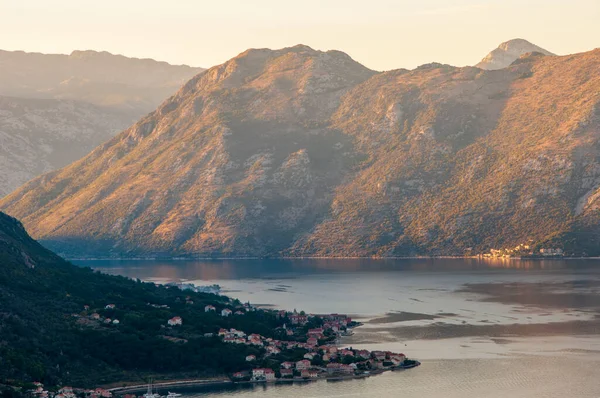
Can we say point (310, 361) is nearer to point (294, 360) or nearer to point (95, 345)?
point (294, 360)

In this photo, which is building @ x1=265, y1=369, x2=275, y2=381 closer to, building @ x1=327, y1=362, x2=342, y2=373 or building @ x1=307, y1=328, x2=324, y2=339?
building @ x1=327, y1=362, x2=342, y2=373

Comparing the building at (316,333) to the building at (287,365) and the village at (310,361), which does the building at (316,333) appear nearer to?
the village at (310,361)

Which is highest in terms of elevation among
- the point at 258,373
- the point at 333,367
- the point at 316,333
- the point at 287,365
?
the point at 316,333

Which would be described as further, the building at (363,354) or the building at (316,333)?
the building at (316,333)

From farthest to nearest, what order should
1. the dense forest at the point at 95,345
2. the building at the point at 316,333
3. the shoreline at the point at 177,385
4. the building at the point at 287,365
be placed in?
the building at the point at 316,333
the building at the point at 287,365
the dense forest at the point at 95,345
the shoreline at the point at 177,385

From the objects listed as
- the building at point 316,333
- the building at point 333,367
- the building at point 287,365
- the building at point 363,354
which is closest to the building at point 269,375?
the building at point 287,365

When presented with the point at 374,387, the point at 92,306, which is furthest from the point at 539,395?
the point at 92,306

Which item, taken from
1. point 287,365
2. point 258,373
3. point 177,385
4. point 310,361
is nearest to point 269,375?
point 258,373

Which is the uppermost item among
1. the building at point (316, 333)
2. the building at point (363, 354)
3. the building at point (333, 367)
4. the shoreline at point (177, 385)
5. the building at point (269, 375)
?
the building at point (316, 333)

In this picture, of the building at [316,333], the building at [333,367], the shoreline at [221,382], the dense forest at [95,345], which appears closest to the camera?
the dense forest at [95,345]

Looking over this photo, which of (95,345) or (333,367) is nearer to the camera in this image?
(333,367)

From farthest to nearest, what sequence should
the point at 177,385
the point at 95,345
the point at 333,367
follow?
the point at 95,345
the point at 333,367
the point at 177,385
